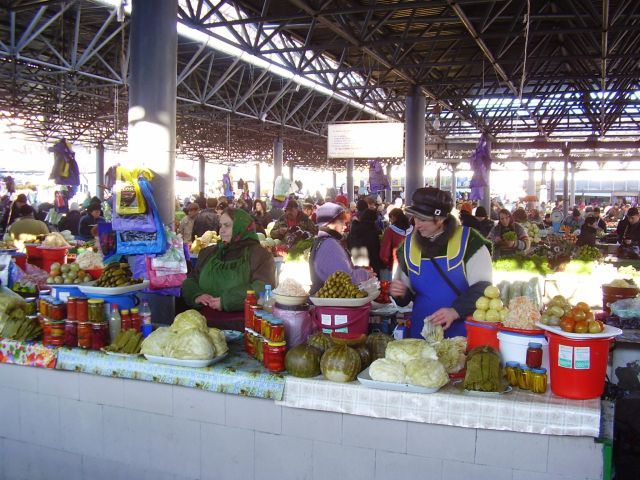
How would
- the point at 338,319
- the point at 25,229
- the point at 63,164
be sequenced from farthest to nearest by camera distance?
the point at 63,164
the point at 25,229
the point at 338,319

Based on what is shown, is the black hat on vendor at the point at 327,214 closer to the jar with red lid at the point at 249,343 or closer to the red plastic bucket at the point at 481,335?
the jar with red lid at the point at 249,343

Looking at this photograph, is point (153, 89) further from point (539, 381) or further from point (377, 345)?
point (539, 381)

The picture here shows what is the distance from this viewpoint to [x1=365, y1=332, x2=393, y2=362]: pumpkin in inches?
119

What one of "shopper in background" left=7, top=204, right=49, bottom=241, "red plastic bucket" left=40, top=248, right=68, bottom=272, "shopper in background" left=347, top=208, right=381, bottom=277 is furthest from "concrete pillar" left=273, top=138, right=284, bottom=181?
"red plastic bucket" left=40, top=248, right=68, bottom=272

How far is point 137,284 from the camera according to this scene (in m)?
3.90

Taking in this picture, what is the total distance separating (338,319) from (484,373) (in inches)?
36.6

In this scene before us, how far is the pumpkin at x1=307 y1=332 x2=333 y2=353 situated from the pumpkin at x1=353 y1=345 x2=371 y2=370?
0.46ft

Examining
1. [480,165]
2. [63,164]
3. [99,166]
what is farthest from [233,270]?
[99,166]

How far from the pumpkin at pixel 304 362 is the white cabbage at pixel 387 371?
281 millimetres

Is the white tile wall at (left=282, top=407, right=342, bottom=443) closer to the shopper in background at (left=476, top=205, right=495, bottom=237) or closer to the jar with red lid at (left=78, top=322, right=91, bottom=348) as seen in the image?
the jar with red lid at (left=78, top=322, right=91, bottom=348)

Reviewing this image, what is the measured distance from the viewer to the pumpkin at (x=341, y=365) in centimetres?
278

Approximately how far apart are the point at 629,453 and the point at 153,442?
8.04 ft

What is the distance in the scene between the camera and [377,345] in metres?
3.04

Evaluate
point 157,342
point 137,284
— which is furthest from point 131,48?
point 157,342
